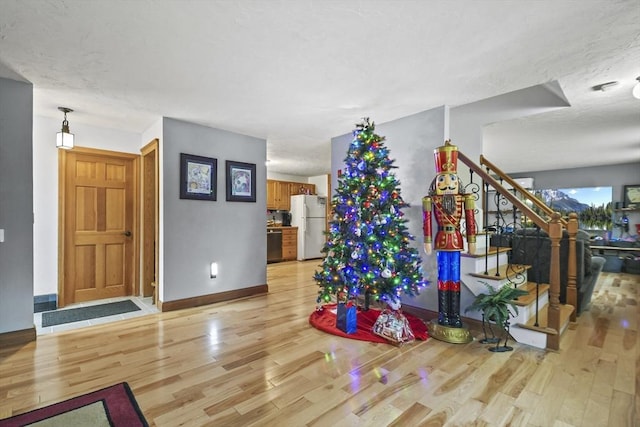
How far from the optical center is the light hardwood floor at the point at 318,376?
68.3 inches

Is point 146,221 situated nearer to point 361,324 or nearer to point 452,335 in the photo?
point 361,324

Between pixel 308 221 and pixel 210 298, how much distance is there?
164 inches

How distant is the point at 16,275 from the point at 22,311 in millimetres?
337

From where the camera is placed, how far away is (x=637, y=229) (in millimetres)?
6754

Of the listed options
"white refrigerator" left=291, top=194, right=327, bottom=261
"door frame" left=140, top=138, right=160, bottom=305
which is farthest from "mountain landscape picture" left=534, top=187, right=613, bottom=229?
"door frame" left=140, top=138, right=160, bottom=305

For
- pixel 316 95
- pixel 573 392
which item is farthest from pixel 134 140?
pixel 573 392

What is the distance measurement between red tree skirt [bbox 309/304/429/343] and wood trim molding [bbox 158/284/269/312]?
1.26 metres

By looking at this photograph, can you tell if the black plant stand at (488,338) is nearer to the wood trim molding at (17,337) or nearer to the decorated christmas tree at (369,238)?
the decorated christmas tree at (369,238)

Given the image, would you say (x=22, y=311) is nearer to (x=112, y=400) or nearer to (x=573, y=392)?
(x=112, y=400)

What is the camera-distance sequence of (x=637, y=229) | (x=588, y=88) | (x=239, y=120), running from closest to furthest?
(x=588, y=88), (x=239, y=120), (x=637, y=229)

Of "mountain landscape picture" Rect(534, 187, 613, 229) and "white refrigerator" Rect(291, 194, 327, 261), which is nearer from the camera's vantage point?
"mountain landscape picture" Rect(534, 187, 613, 229)

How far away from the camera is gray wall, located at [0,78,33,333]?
264cm

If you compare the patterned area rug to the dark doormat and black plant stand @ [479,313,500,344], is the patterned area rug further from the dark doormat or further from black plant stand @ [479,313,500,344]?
black plant stand @ [479,313,500,344]

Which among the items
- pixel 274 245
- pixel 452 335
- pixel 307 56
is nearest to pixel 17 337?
pixel 307 56
